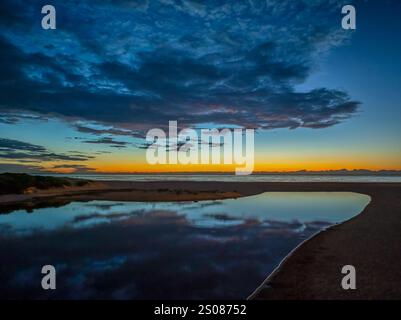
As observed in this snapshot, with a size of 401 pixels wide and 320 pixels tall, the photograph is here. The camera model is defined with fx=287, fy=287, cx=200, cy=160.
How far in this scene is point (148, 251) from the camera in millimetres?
12289

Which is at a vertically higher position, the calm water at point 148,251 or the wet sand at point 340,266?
the wet sand at point 340,266

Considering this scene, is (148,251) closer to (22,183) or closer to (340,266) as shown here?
(340,266)

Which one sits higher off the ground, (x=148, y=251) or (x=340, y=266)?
(x=340, y=266)

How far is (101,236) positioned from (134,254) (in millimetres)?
3980

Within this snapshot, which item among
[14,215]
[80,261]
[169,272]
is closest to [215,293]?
[169,272]

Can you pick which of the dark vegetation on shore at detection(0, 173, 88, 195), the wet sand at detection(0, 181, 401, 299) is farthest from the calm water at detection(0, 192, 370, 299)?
the dark vegetation on shore at detection(0, 173, 88, 195)

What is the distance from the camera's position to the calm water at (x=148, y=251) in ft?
27.6

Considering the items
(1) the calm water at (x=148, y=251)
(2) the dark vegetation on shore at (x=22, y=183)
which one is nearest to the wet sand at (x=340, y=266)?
(1) the calm water at (x=148, y=251)

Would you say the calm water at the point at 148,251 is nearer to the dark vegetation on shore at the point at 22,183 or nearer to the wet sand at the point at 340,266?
the wet sand at the point at 340,266

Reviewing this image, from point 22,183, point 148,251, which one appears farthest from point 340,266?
point 22,183

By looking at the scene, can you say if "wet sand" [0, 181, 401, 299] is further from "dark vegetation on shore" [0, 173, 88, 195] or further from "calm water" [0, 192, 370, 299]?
"dark vegetation on shore" [0, 173, 88, 195]

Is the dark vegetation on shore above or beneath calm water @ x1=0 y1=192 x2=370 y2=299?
above

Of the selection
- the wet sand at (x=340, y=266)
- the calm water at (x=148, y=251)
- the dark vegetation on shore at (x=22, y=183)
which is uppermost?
the dark vegetation on shore at (x=22, y=183)

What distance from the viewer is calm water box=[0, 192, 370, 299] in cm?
841
